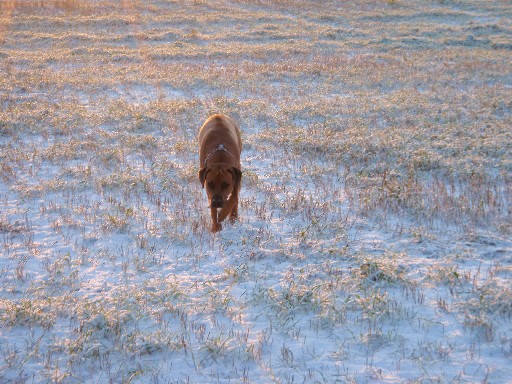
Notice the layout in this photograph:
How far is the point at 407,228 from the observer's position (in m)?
6.50

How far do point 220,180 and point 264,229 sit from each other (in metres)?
0.93

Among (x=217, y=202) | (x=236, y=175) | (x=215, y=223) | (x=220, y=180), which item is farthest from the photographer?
(x=215, y=223)

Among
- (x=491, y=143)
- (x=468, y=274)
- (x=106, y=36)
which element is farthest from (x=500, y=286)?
(x=106, y=36)

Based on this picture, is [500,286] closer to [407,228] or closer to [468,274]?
[468,274]

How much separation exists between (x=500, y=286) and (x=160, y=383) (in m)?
3.39

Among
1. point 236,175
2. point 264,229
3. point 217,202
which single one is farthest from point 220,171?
point 264,229

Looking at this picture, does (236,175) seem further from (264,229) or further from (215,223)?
(264,229)

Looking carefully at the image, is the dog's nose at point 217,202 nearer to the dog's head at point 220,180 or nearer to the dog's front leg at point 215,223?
the dog's head at point 220,180

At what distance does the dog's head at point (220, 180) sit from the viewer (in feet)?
20.6

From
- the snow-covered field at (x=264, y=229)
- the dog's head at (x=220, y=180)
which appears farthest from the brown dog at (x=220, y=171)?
the snow-covered field at (x=264, y=229)

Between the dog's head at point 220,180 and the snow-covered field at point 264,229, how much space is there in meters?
0.58

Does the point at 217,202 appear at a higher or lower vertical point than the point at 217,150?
lower

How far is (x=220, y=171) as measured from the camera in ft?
20.8

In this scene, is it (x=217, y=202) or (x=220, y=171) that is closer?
(x=217, y=202)
